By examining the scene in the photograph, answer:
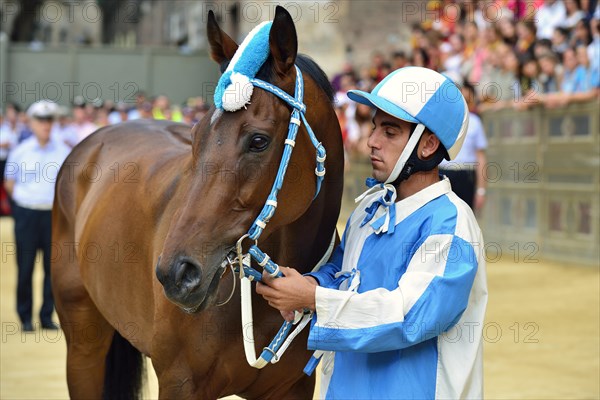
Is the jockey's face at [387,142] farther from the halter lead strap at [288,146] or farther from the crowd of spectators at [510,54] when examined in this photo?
the crowd of spectators at [510,54]

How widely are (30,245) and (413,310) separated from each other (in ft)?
22.3

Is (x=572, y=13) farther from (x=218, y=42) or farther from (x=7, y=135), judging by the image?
(x=7, y=135)

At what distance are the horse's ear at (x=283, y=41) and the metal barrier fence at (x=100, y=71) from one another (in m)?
20.1

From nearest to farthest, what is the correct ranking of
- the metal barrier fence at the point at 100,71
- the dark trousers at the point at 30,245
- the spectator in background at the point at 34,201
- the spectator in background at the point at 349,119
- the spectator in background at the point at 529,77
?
the dark trousers at the point at 30,245 < the spectator in background at the point at 34,201 < the spectator in background at the point at 529,77 < the spectator in background at the point at 349,119 < the metal barrier fence at the point at 100,71

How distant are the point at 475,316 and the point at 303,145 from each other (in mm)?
714

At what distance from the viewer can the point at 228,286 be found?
2.96 metres

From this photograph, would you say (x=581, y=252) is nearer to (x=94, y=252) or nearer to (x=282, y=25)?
(x=94, y=252)

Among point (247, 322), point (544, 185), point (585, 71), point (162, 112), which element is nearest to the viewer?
point (247, 322)

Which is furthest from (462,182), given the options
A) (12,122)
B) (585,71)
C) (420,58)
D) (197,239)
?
(12,122)

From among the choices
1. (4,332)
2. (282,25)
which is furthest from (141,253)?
(4,332)

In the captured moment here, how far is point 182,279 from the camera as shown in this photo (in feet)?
7.74

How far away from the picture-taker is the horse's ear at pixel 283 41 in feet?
8.36

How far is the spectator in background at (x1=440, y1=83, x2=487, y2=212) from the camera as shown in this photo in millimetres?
6930

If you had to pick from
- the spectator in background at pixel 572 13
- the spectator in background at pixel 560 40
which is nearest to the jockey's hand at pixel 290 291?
the spectator in background at pixel 560 40
